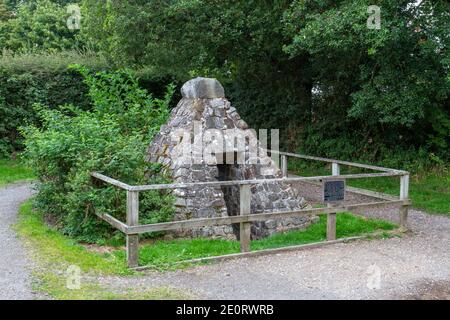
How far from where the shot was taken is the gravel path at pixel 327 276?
6352 millimetres

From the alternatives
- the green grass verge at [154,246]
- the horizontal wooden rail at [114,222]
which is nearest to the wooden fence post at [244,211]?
the green grass verge at [154,246]

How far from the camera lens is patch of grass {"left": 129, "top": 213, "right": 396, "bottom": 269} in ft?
24.6

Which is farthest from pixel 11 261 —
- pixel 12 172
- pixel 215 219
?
pixel 12 172

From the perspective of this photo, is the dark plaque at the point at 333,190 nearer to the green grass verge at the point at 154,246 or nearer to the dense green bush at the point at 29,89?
the green grass verge at the point at 154,246

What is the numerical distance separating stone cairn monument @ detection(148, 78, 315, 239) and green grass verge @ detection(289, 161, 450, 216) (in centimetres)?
337

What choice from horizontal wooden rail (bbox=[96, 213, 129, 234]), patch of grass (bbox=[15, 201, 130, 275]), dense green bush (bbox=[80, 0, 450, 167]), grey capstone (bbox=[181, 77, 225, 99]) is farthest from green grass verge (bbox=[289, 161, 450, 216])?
patch of grass (bbox=[15, 201, 130, 275])

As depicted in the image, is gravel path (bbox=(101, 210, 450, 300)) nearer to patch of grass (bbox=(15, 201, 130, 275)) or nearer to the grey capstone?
patch of grass (bbox=(15, 201, 130, 275))

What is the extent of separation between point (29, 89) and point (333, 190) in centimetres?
1184

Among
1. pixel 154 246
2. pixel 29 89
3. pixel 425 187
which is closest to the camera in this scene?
pixel 154 246

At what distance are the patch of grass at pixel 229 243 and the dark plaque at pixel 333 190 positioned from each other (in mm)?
700

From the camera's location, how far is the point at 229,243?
27.7 ft

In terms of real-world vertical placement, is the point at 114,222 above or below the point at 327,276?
above

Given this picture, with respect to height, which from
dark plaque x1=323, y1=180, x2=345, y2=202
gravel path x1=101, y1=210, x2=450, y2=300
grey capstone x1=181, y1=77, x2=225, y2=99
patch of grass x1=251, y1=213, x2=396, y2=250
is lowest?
gravel path x1=101, y1=210, x2=450, y2=300

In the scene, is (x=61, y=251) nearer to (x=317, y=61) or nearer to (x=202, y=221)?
(x=202, y=221)
